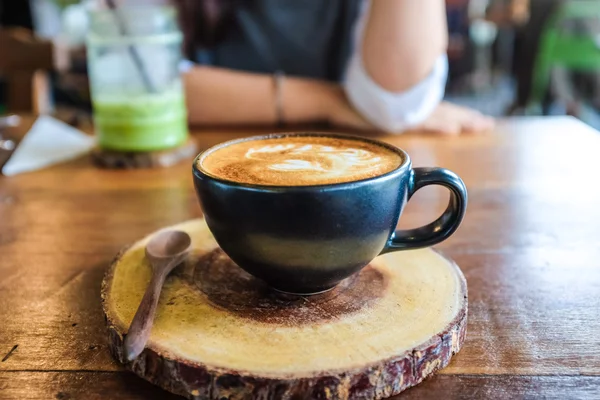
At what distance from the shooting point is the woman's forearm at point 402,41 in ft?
3.51

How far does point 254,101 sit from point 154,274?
0.82 metres

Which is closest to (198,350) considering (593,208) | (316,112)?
(593,208)

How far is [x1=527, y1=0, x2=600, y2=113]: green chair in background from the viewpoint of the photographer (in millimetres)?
2879

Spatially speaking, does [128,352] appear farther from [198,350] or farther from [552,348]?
[552,348]

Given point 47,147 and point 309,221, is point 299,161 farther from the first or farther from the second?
point 47,147

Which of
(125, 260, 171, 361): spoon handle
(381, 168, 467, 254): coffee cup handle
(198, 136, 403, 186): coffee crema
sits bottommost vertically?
(125, 260, 171, 361): spoon handle

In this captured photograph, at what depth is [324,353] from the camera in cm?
37

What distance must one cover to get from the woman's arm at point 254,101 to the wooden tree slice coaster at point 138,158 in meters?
0.28

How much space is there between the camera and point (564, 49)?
299 cm

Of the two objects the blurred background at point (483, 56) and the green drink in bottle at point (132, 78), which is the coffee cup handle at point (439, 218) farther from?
the blurred background at point (483, 56)

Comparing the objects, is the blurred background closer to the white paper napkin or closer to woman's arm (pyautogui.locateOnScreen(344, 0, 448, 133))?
the white paper napkin

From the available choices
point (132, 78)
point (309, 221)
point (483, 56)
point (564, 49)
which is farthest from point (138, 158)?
point (483, 56)

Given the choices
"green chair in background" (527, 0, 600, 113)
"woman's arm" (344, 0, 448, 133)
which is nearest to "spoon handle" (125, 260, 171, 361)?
"woman's arm" (344, 0, 448, 133)

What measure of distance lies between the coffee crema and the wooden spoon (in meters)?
0.09
